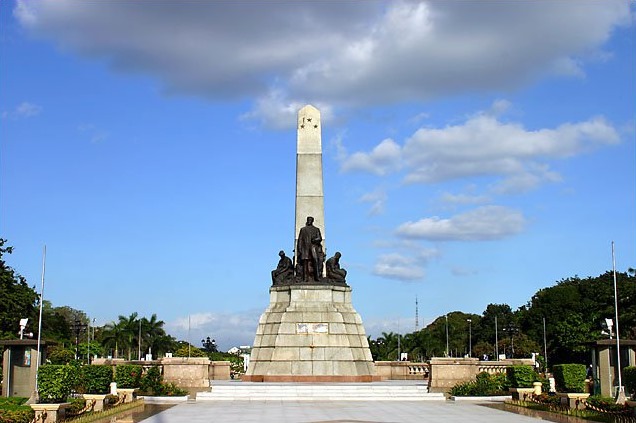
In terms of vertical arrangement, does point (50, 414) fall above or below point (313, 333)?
below

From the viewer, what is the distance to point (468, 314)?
134000mm

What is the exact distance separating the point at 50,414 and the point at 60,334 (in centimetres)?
7096

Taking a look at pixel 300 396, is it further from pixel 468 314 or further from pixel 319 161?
pixel 468 314

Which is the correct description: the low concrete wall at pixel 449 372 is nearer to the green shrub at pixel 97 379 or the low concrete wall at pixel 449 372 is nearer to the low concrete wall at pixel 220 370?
the green shrub at pixel 97 379

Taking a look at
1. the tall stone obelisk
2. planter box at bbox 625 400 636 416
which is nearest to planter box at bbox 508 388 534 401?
planter box at bbox 625 400 636 416

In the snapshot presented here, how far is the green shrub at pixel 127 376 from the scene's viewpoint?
2762cm

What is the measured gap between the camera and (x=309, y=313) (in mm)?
34406

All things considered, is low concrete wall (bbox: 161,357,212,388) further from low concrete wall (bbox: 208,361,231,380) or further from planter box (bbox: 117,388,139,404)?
low concrete wall (bbox: 208,361,231,380)

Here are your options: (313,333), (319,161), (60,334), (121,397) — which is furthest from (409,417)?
(60,334)

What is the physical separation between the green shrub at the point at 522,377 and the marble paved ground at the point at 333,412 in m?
2.37

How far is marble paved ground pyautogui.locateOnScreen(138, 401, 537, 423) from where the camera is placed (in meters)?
20.5

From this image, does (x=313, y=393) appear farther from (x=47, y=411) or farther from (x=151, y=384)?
(x=47, y=411)

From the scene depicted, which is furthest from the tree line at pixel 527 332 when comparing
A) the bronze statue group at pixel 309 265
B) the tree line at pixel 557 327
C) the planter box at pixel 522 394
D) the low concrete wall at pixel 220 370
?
the planter box at pixel 522 394

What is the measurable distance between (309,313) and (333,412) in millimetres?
11606
